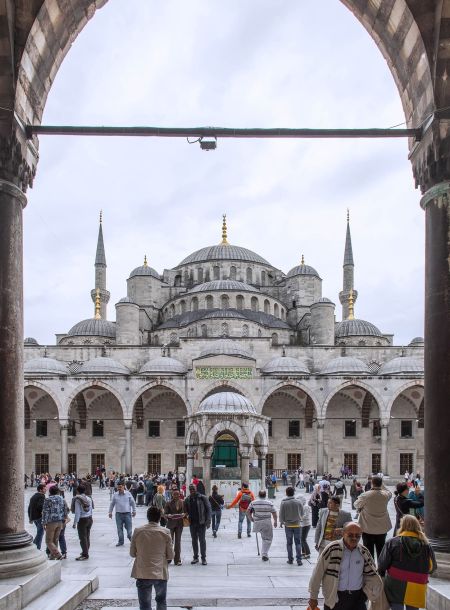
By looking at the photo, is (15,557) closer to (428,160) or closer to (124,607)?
(124,607)

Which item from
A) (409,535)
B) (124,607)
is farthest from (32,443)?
(409,535)

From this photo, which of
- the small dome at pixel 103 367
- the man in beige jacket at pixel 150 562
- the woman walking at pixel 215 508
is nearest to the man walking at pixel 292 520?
the woman walking at pixel 215 508

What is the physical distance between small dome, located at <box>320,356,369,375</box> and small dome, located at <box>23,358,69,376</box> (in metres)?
14.1

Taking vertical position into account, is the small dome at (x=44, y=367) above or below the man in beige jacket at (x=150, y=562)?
above

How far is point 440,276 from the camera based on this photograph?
6.03 meters

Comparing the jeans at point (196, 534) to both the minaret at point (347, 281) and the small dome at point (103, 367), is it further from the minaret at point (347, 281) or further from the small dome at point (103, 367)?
the minaret at point (347, 281)

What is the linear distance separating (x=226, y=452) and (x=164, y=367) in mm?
16545

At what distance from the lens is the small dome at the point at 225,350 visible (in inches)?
1457

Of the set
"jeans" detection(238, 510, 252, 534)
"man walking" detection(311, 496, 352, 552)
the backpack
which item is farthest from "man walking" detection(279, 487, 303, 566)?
"jeans" detection(238, 510, 252, 534)

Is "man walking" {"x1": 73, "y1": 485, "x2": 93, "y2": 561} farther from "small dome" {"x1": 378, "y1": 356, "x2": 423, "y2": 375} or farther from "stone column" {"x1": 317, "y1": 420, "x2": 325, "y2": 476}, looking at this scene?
"small dome" {"x1": 378, "y1": 356, "x2": 423, "y2": 375}

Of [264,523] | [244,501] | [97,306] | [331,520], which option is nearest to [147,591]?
[331,520]

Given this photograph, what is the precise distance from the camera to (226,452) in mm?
21547

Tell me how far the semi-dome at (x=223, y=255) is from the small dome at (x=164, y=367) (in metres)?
14.8

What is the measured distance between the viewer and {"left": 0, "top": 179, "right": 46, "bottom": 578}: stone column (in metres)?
5.74
